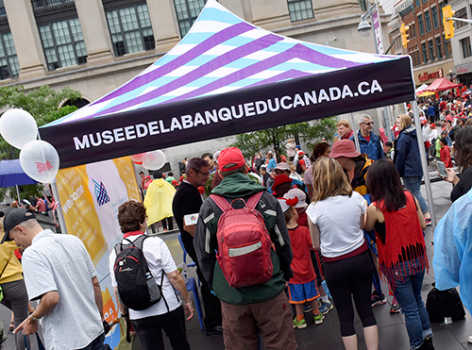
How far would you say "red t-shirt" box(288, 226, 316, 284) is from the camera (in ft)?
13.2

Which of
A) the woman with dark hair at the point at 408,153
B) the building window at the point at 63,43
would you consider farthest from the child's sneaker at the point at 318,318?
the building window at the point at 63,43

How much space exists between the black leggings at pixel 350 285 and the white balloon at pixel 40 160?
2.73 m

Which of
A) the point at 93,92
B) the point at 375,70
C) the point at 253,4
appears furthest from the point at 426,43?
the point at 375,70

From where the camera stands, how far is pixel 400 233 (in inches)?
124

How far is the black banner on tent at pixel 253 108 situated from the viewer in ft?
→ 11.6

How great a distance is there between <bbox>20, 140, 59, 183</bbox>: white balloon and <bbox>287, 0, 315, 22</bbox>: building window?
74.5 feet

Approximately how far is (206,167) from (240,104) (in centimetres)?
100

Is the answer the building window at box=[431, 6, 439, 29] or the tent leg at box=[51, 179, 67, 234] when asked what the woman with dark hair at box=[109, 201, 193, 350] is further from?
the building window at box=[431, 6, 439, 29]

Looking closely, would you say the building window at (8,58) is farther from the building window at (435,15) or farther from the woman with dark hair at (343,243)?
the building window at (435,15)

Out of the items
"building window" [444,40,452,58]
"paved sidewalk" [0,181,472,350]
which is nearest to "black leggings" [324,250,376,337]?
"paved sidewalk" [0,181,472,350]

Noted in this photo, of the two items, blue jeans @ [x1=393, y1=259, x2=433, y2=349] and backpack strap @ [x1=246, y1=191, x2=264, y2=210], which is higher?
backpack strap @ [x1=246, y1=191, x2=264, y2=210]

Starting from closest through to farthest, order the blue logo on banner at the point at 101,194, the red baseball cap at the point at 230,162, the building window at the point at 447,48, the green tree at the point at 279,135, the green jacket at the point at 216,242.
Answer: the green jacket at the point at 216,242
the red baseball cap at the point at 230,162
the blue logo on banner at the point at 101,194
the green tree at the point at 279,135
the building window at the point at 447,48

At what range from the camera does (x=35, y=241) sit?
2.93m

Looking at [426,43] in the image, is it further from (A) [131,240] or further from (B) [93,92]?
(A) [131,240]
